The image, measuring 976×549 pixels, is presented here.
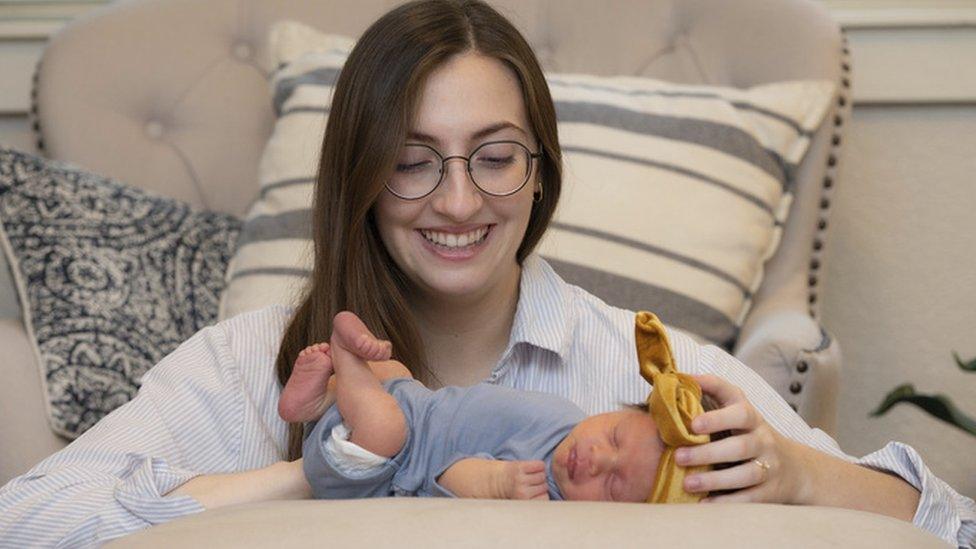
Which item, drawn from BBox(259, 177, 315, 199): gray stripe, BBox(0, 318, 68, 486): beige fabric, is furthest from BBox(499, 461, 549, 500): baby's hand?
BBox(259, 177, 315, 199): gray stripe

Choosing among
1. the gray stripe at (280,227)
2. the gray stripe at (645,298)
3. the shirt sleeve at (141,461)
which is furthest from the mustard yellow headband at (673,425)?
the gray stripe at (280,227)

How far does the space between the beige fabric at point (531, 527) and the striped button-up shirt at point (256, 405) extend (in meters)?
0.34

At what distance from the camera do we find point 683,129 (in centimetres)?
225

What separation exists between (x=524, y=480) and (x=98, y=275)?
1.12 meters

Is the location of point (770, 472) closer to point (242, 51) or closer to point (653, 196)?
point (653, 196)

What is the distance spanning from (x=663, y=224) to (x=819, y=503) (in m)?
0.85

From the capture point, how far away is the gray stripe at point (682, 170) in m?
2.22

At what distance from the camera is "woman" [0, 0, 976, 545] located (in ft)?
4.79

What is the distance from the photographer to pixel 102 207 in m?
2.28

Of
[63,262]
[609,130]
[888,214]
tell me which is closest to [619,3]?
[609,130]

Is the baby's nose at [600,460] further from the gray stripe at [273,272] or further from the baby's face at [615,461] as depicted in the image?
the gray stripe at [273,272]

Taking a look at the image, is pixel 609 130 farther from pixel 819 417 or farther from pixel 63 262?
pixel 63 262

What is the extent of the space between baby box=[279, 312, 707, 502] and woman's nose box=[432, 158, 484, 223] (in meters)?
0.21

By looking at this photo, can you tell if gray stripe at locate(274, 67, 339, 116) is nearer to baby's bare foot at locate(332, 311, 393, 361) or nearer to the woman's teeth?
the woman's teeth
